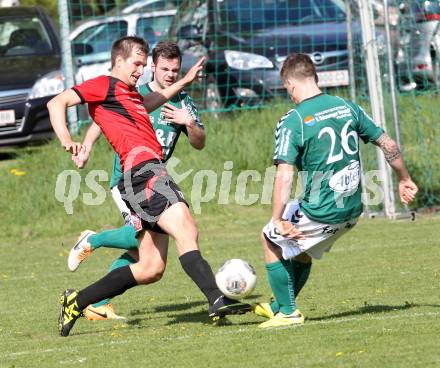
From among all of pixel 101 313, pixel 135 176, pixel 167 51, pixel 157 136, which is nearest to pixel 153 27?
Result: pixel 157 136

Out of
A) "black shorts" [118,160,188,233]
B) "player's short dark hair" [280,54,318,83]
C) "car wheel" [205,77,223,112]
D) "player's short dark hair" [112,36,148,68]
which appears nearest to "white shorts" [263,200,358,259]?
"black shorts" [118,160,188,233]

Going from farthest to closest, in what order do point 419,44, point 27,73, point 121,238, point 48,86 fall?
1. point 27,73
2. point 48,86
3. point 419,44
4. point 121,238

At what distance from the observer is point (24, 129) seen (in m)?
14.8

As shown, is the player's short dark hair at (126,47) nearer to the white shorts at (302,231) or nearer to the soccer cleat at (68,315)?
the white shorts at (302,231)

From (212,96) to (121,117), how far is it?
332 inches

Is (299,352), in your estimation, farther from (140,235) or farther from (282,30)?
(282,30)

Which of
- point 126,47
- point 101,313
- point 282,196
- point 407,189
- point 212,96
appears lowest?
point 212,96

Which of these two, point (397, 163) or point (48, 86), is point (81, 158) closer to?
point (397, 163)

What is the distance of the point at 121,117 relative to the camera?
723cm

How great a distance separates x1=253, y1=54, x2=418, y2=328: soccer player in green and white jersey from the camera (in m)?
6.77

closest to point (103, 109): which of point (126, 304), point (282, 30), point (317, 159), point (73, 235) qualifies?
point (317, 159)

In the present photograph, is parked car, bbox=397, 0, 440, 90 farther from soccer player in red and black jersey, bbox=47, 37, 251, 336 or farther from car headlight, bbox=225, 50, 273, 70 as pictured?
soccer player in red and black jersey, bbox=47, 37, 251, 336

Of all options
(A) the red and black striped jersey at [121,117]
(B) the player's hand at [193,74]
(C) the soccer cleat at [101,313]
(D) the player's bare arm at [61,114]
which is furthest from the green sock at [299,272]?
(D) the player's bare arm at [61,114]

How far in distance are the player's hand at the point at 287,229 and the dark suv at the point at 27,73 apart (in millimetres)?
8508
